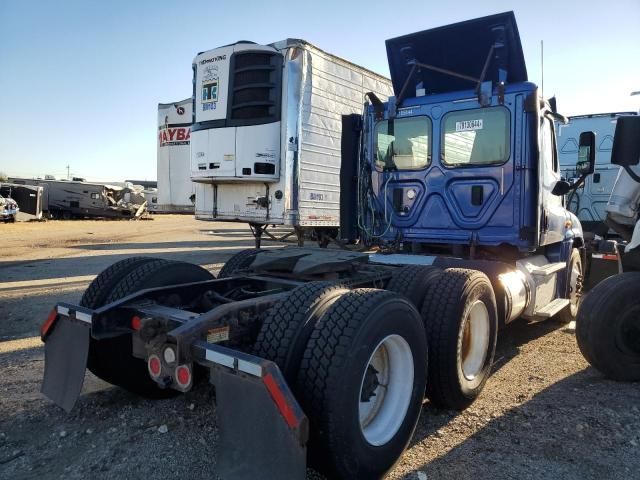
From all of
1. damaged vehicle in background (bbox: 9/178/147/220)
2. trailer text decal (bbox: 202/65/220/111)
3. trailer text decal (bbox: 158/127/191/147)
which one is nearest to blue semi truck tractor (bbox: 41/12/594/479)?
trailer text decal (bbox: 202/65/220/111)

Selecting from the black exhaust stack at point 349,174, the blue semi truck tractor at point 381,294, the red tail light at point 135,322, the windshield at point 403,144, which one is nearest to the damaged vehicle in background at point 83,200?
the black exhaust stack at point 349,174

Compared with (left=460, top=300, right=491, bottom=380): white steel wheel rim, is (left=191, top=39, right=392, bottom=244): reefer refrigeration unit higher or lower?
higher

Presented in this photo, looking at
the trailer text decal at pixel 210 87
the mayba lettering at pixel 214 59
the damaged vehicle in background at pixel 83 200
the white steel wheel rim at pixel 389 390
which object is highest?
the mayba lettering at pixel 214 59

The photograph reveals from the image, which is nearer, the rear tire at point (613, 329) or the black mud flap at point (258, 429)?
the black mud flap at point (258, 429)

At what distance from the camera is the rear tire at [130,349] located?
3592 millimetres

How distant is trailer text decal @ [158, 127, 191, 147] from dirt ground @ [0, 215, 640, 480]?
6.91 metres

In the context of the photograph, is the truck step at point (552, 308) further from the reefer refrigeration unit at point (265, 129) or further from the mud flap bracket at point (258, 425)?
the reefer refrigeration unit at point (265, 129)

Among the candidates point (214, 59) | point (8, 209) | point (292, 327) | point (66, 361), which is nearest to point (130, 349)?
point (66, 361)

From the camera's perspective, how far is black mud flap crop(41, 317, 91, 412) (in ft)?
10.4

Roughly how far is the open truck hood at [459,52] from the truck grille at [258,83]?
3.47 m

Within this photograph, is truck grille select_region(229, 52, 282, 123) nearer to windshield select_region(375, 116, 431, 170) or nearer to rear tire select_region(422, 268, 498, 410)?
windshield select_region(375, 116, 431, 170)

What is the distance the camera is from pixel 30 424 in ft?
11.6

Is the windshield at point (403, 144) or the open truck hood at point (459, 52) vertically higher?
the open truck hood at point (459, 52)

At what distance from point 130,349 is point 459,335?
2.36 meters
